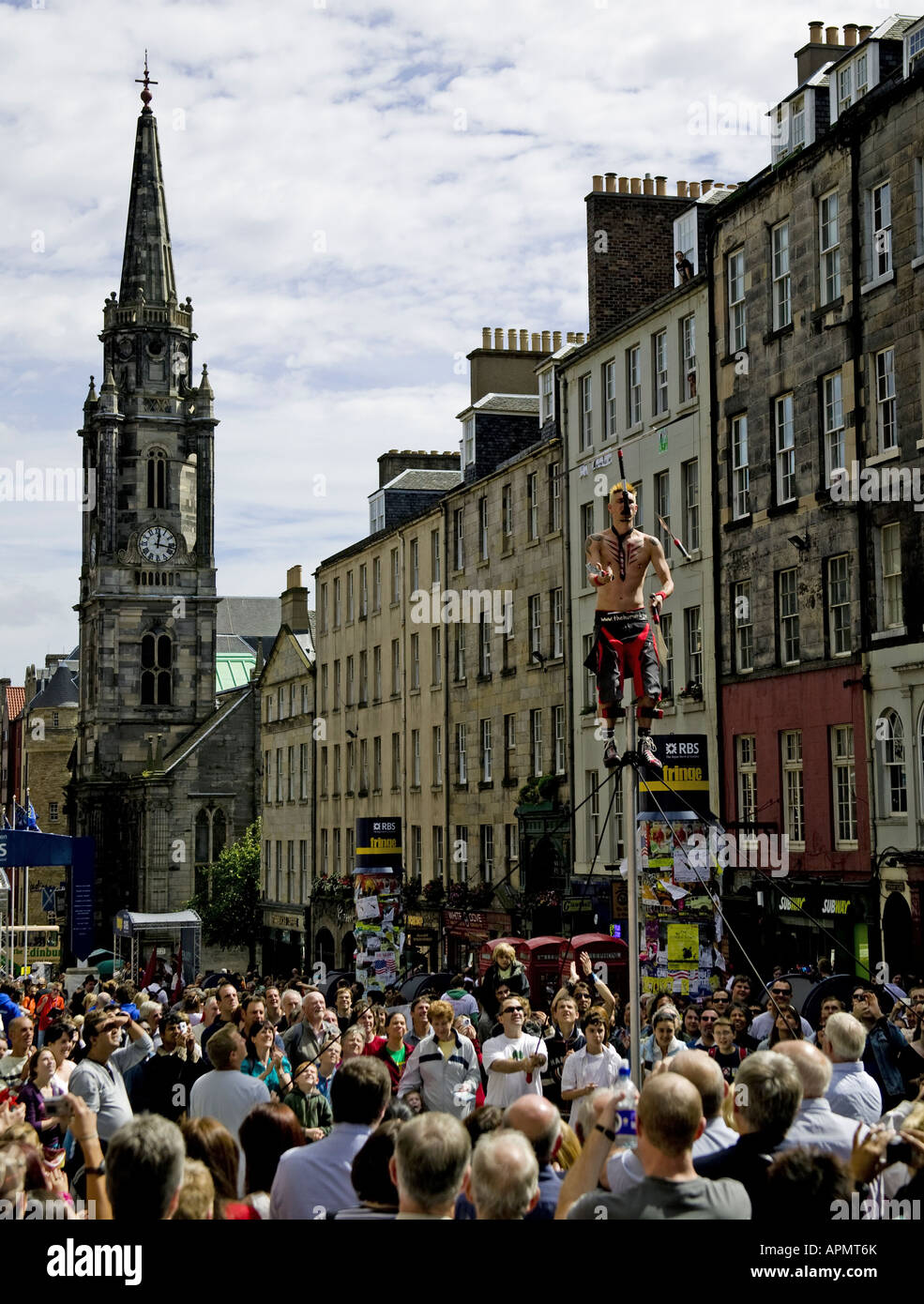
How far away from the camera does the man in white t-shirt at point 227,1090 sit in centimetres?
1055

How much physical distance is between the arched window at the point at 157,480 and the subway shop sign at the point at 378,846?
231ft

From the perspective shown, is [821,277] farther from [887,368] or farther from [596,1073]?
[596,1073]

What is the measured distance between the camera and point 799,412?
3159 cm

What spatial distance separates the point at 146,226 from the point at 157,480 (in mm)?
15125

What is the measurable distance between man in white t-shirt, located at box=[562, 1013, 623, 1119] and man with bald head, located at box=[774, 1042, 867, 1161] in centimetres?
476

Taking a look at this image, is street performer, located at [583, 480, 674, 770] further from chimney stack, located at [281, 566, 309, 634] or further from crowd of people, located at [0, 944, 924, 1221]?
chimney stack, located at [281, 566, 309, 634]

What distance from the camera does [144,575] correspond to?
102 meters

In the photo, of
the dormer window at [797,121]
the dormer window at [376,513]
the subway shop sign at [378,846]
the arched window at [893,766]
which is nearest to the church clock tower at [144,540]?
the dormer window at [376,513]

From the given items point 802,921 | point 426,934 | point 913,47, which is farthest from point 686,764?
point 426,934

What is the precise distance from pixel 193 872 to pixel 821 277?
7066 cm

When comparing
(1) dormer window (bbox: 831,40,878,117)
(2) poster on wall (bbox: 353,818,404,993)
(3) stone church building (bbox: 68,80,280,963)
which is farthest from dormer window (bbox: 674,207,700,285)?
(3) stone church building (bbox: 68,80,280,963)

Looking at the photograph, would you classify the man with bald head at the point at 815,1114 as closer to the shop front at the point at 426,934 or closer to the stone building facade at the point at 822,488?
the stone building facade at the point at 822,488

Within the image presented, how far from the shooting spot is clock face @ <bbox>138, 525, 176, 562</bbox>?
335ft
